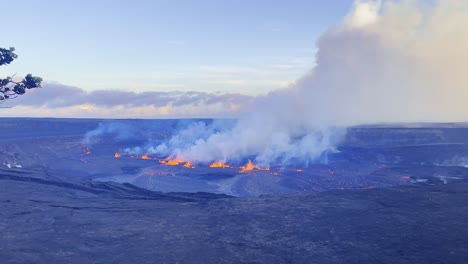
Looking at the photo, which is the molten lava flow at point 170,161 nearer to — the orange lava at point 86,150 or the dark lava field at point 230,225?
the orange lava at point 86,150

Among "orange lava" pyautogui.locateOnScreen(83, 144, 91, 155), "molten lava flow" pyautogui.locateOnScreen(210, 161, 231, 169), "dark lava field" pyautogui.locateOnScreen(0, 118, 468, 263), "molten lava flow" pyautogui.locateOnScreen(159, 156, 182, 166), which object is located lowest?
"molten lava flow" pyautogui.locateOnScreen(210, 161, 231, 169)

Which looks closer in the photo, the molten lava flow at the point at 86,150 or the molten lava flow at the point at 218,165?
the molten lava flow at the point at 218,165

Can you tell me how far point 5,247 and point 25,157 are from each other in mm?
47098

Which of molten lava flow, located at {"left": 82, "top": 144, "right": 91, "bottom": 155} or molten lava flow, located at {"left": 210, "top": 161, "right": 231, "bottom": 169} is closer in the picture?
molten lava flow, located at {"left": 210, "top": 161, "right": 231, "bottom": 169}

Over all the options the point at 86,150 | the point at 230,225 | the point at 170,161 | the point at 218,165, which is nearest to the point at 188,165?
the point at 218,165

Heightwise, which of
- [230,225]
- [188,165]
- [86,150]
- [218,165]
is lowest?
[218,165]

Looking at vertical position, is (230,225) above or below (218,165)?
above

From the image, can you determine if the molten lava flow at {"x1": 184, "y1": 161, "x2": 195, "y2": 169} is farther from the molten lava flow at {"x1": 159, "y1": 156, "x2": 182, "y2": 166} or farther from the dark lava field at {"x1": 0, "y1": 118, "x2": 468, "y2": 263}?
the dark lava field at {"x1": 0, "y1": 118, "x2": 468, "y2": 263}

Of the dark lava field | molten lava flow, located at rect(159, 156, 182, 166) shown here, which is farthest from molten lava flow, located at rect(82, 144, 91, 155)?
the dark lava field

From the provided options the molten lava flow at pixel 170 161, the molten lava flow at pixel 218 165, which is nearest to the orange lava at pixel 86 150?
the molten lava flow at pixel 170 161

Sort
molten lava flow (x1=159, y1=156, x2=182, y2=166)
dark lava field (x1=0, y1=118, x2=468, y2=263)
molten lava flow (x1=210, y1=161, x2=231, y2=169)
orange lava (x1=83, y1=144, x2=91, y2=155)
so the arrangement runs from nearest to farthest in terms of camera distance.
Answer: dark lava field (x1=0, y1=118, x2=468, y2=263) < molten lava flow (x1=210, y1=161, x2=231, y2=169) < molten lava flow (x1=159, y1=156, x2=182, y2=166) < orange lava (x1=83, y1=144, x2=91, y2=155)

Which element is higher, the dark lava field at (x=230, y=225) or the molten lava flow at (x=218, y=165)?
the dark lava field at (x=230, y=225)

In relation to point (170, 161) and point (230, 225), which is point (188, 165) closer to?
point (170, 161)

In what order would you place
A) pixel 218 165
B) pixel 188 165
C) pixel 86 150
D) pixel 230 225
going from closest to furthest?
pixel 230 225 → pixel 188 165 → pixel 218 165 → pixel 86 150
